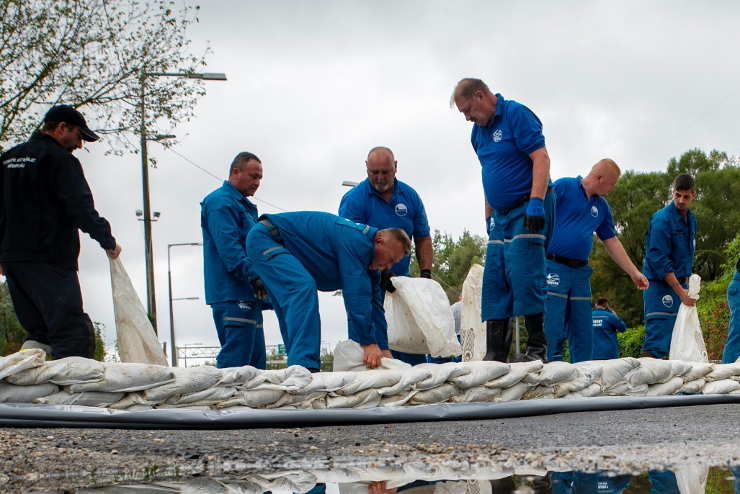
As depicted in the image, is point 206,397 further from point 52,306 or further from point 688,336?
point 688,336

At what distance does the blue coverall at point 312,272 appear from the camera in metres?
4.38

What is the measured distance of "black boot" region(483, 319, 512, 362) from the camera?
4887 millimetres

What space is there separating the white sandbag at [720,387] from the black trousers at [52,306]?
156 inches

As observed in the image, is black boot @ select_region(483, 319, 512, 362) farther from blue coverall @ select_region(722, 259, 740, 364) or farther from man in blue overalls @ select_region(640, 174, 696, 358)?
blue coverall @ select_region(722, 259, 740, 364)

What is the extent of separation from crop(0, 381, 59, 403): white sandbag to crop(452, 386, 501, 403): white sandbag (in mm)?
1985

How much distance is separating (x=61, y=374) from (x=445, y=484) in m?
2.06

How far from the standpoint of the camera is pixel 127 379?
11.3ft

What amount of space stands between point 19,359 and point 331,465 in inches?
67.0

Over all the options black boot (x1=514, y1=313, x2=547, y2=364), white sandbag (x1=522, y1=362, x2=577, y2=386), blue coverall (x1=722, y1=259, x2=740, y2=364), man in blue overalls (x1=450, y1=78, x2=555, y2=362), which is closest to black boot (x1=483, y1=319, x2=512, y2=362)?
man in blue overalls (x1=450, y1=78, x2=555, y2=362)

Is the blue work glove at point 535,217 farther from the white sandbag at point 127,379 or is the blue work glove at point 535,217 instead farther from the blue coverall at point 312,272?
the white sandbag at point 127,379

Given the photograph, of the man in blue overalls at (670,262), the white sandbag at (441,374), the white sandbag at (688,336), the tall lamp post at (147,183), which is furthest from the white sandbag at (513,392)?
the tall lamp post at (147,183)

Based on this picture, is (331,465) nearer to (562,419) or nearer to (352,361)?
(562,419)

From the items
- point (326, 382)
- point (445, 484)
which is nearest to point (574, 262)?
point (326, 382)

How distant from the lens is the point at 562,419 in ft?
12.7
